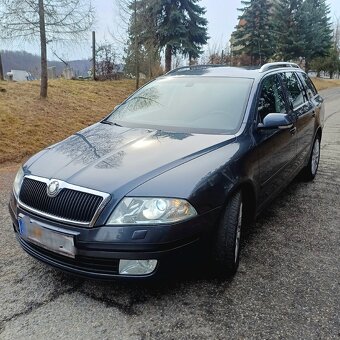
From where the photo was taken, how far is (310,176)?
5.52 meters

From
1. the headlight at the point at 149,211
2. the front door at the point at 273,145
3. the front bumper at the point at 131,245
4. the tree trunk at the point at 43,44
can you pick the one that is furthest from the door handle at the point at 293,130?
the tree trunk at the point at 43,44

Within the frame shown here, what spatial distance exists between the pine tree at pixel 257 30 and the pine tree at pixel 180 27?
11355mm

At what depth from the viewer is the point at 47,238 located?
8.19ft

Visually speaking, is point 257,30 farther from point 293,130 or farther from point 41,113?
point 293,130

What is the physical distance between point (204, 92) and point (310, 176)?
8.36ft

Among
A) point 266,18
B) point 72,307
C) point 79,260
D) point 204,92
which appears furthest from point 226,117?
point 266,18

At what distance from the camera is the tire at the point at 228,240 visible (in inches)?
105

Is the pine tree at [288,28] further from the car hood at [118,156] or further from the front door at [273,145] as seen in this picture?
the car hood at [118,156]

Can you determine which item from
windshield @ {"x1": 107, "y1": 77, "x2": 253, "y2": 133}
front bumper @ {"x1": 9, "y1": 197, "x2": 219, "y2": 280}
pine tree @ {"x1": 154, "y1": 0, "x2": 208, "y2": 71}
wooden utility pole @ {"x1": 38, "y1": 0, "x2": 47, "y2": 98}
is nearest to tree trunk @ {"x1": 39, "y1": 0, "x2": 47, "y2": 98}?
wooden utility pole @ {"x1": 38, "y1": 0, "x2": 47, "y2": 98}

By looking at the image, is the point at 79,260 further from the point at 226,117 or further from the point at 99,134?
the point at 226,117

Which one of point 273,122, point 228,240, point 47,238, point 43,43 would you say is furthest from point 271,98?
point 43,43

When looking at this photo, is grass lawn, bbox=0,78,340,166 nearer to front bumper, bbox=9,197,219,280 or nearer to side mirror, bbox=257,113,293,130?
front bumper, bbox=9,197,219,280

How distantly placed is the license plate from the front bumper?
0.04 metres

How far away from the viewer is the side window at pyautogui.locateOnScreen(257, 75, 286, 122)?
3.63m
